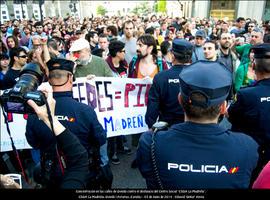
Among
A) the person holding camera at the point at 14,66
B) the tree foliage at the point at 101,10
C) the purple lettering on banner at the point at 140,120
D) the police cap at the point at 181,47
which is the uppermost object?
the police cap at the point at 181,47

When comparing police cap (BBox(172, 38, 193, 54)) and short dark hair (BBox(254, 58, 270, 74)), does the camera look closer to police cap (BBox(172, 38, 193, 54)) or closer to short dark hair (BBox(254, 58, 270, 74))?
police cap (BBox(172, 38, 193, 54))

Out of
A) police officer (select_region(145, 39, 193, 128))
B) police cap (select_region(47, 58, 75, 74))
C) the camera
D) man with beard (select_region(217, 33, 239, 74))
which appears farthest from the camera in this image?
man with beard (select_region(217, 33, 239, 74))

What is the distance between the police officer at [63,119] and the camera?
8.02ft

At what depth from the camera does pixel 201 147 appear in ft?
4.87

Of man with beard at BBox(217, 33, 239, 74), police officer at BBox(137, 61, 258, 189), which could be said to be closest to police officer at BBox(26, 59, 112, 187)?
police officer at BBox(137, 61, 258, 189)

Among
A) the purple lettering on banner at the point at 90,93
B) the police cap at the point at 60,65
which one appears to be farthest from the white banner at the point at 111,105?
the police cap at the point at 60,65

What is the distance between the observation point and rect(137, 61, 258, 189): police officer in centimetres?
147

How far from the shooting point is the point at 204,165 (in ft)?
4.82

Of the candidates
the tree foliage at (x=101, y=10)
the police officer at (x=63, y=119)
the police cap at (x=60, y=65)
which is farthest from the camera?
the tree foliage at (x=101, y=10)

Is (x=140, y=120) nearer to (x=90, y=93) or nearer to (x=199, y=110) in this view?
(x=90, y=93)

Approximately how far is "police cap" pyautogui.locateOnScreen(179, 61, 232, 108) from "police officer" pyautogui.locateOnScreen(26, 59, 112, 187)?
3.91 ft

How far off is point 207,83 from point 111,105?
3081 mm

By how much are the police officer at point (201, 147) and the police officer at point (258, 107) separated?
1.04 m

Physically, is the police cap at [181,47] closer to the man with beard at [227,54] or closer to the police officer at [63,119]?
the police officer at [63,119]
